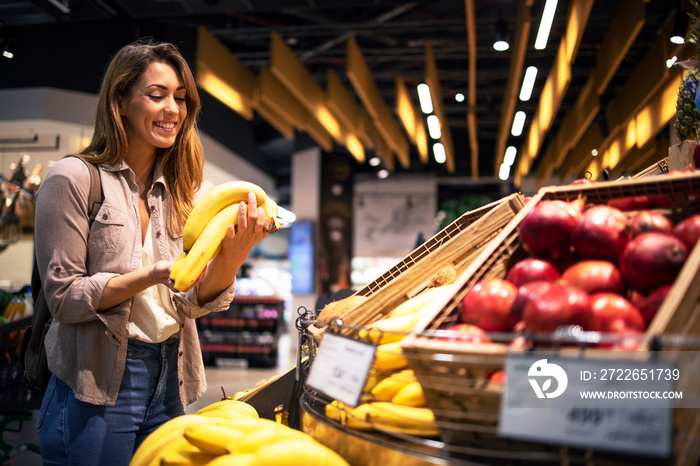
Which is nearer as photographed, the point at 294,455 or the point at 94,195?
the point at 294,455

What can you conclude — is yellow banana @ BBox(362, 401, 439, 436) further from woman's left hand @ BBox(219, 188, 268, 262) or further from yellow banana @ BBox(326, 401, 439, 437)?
woman's left hand @ BBox(219, 188, 268, 262)

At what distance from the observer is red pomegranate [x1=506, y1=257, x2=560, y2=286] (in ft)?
2.85

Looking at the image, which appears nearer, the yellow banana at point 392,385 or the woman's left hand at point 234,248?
the yellow banana at point 392,385

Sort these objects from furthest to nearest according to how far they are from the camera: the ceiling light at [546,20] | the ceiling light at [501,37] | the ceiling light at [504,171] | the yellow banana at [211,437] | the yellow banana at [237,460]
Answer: the ceiling light at [504,171] < the ceiling light at [501,37] < the ceiling light at [546,20] < the yellow banana at [211,437] < the yellow banana at [237,460]

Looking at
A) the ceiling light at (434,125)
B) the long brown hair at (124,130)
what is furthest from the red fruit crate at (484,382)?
the ceiling light at (434,125)

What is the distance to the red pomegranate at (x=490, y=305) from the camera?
32.4 inches

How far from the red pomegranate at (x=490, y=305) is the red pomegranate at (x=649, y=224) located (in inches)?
8.4

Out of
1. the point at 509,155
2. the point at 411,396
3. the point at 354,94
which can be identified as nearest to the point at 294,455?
the point at 411,396

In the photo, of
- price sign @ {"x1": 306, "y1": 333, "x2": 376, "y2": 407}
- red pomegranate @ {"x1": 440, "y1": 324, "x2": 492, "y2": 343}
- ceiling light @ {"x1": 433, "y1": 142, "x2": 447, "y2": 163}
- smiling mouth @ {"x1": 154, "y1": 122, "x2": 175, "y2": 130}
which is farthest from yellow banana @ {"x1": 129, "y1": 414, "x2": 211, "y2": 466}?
ceiling light @ {"x1": 433, "y1": 142, "x2": 447, "y2": 163}

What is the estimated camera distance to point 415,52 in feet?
25.9

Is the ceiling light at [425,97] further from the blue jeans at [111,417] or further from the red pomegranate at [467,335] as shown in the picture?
the red pomegranate at [467,335]

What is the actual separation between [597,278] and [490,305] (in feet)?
0.53

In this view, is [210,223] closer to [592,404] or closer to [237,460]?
[237,460]

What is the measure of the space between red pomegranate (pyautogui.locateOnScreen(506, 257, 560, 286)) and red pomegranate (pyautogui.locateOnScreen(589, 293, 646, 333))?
0.14 meters
